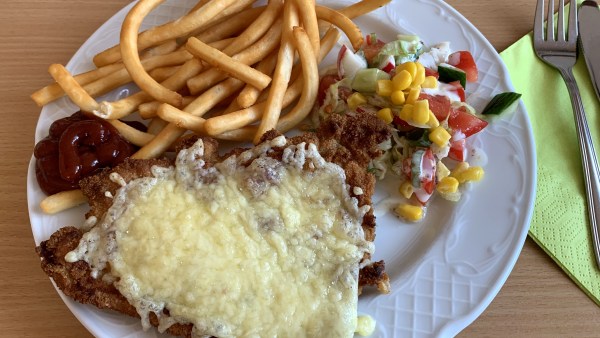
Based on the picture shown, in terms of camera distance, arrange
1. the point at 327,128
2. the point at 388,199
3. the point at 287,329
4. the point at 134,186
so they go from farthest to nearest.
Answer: the point at 388,199 < the point at 327,128 < the point at 134,186 < the point at 287,329

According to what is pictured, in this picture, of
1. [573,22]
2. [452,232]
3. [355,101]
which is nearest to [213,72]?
[355,101]

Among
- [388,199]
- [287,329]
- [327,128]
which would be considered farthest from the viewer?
[388,199]

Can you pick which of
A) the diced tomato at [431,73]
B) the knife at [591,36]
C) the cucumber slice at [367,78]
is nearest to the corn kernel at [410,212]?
the cucumber slice at [367,78]

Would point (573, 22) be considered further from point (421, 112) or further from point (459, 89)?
point (421, 112)

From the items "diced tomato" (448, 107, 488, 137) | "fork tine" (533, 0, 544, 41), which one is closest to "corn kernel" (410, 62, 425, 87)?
"diced tomato" (448, 107, 488, 137)

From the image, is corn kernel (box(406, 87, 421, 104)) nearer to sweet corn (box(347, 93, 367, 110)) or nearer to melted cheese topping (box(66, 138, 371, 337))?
sweet corn (box(347, 93, 367, 110))

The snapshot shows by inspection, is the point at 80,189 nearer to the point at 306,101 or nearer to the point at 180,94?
the point at 180,94

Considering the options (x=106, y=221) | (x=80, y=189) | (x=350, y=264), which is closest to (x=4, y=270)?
(x=80, y=189)
